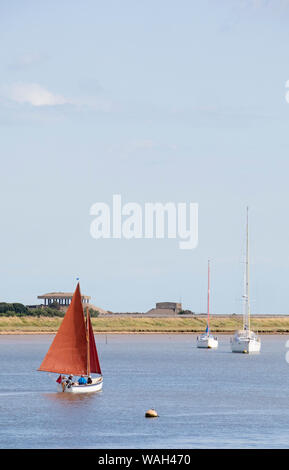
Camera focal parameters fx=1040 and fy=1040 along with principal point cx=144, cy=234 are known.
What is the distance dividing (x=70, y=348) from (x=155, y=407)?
10.9m

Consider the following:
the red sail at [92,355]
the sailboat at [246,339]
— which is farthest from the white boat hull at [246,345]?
the red sail at [92,355]

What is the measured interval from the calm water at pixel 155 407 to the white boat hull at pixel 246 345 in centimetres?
1935

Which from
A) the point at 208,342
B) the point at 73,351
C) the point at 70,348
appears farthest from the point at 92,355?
the point at 208,342

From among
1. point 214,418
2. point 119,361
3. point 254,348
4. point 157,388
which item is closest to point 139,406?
point 214,418

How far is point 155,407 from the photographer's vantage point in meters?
80.0

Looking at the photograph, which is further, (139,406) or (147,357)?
(147,357)

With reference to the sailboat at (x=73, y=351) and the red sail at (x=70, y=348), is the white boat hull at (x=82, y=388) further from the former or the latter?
the red sail at (x=70, y=348)

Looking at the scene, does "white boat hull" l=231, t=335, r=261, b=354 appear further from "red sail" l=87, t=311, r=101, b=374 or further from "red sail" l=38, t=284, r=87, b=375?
"red sail" l=38, t=284, r=87, b=375

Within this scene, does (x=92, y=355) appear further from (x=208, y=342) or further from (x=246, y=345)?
(x=208, y=342)

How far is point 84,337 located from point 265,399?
16353 mm

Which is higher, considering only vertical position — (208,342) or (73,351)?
(73,351)

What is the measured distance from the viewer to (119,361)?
144375mm

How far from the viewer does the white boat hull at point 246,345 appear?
15412cm
